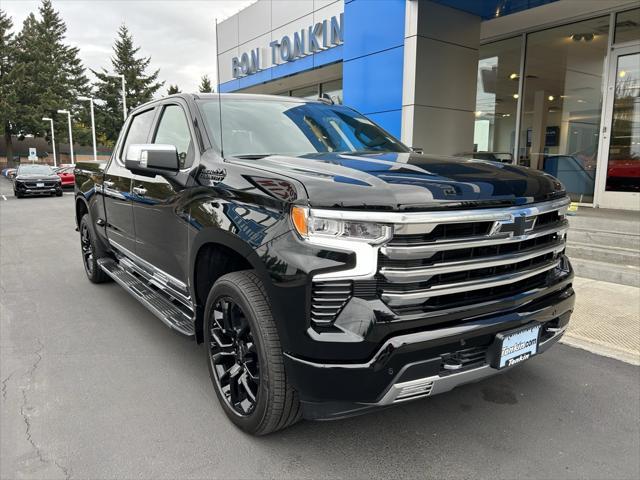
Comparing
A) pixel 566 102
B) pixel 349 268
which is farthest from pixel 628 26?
pixel 349 268

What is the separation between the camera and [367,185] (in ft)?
7.28

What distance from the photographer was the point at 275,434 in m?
2.79

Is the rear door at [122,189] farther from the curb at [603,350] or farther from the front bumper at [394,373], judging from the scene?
the curb at [603,350]

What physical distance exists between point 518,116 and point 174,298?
10.2 m

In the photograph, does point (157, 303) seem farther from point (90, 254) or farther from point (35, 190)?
point (35, 190)

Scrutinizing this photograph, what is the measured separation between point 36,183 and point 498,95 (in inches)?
792

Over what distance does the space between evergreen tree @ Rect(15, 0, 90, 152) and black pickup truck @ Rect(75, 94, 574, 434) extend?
61.5 meters

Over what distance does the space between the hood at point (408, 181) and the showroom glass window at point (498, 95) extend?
9169 mm

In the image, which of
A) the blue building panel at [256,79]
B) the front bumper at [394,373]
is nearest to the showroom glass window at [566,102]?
the blue building panel at [256,79]

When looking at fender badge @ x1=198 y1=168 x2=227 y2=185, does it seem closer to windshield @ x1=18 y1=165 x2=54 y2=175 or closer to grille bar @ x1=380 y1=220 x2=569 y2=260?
grille bar @ x1=380 y1=220 x2=569 y2=260

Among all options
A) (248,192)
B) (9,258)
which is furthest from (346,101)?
(248,192)

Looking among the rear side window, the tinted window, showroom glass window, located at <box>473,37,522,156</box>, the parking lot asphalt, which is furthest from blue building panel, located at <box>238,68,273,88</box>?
the parking lot asphalt

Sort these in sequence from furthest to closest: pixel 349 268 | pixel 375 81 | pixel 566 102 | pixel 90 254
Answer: pixel 566 102 → pixel 375 81 → pixel 90 254 → pixel 349 268

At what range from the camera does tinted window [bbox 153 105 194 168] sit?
3373 millimetres
